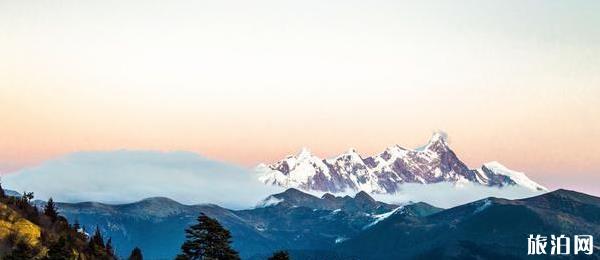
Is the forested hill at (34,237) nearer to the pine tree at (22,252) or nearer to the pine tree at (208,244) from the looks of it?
the pine tree at (22,252)

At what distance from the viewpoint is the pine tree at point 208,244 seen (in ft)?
283

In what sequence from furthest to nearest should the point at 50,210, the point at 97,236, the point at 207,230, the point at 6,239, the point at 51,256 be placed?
the point at 97,236 < the point at 50,210 < the point at 6,239 < the point at 51,256 < the point at 207,230

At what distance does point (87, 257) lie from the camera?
5007 inches

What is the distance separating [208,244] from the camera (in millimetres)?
86750

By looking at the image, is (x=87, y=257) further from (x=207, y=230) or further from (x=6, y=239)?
(x=207, y=230)

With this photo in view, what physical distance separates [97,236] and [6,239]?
51404mm

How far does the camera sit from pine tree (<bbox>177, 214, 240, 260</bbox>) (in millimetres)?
86188

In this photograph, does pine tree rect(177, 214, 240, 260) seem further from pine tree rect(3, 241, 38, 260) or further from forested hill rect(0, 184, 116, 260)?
pine tree rect(3, 241, 38, 260)

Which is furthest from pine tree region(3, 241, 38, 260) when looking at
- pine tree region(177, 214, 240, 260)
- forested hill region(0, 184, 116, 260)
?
pine tree region(177, 214, 240, 260)

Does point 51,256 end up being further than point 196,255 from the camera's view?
Yes

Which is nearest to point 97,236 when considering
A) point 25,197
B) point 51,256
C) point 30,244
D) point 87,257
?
point 25,197

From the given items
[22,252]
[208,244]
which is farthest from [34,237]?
[208,244]

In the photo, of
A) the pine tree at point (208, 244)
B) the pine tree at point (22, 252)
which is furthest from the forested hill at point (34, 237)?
the pine tree at point (208, 244)

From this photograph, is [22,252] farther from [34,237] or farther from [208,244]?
[208,244]
